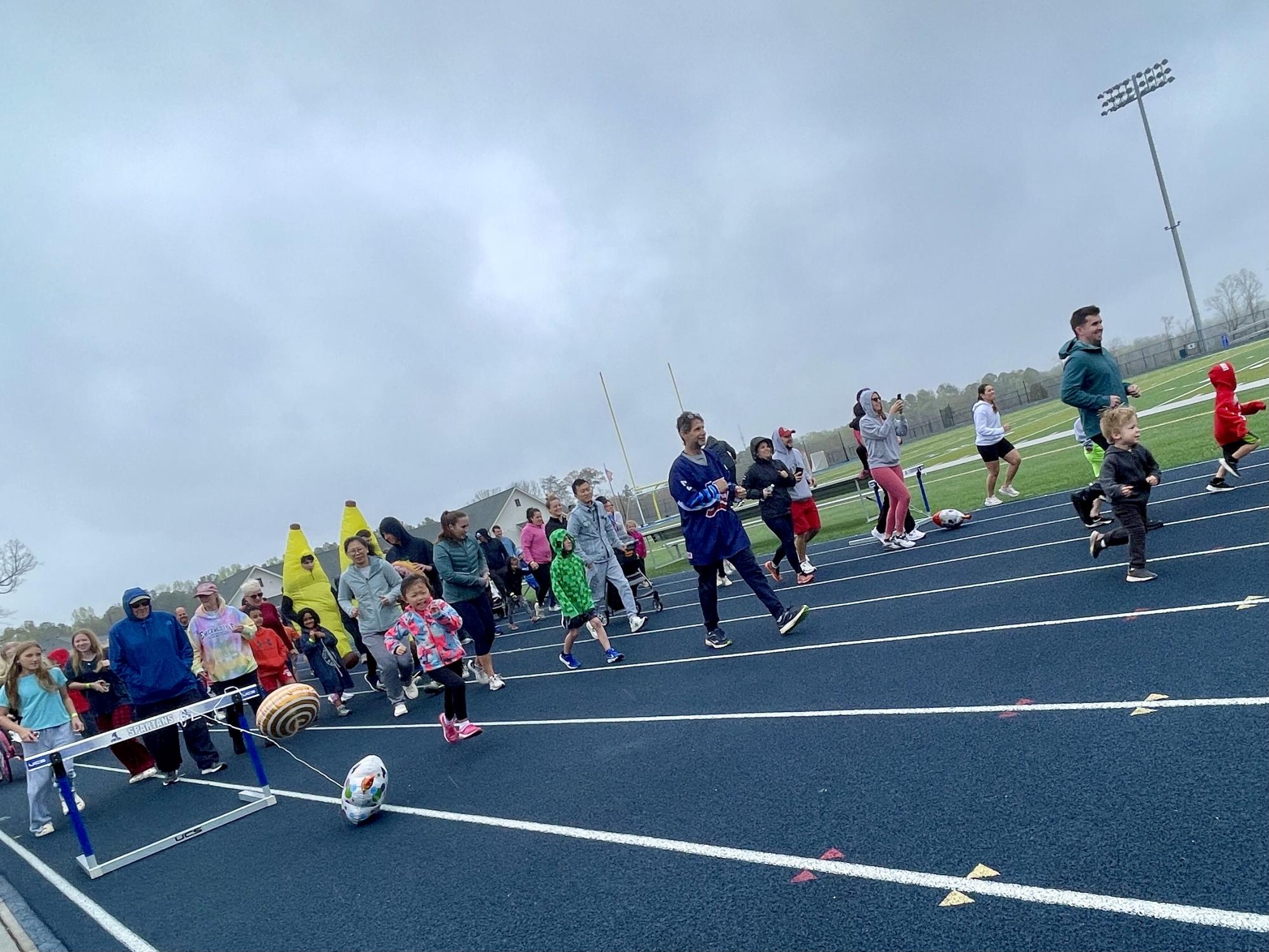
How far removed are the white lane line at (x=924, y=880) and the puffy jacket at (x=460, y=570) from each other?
3783 mm

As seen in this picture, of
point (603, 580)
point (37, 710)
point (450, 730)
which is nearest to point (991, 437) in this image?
point (603, 580)

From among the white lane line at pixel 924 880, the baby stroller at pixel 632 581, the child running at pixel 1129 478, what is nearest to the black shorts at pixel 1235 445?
the child running at pixel 1129 478

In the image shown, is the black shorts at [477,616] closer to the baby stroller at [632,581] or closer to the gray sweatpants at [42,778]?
the baby stroller at [632,581]

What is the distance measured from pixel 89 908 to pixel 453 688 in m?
2.91

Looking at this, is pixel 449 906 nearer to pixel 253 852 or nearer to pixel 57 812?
pixel 253 852

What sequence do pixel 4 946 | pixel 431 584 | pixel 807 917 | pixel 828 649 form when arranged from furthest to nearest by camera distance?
pixel 431 584 < pixel 828 649 < pixel 4 946 < pixel 807 917

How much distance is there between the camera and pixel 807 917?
10.2 ft

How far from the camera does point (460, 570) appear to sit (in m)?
8.67

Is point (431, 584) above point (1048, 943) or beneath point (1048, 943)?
above

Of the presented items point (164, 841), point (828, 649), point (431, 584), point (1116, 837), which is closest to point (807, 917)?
point (1116, 837)

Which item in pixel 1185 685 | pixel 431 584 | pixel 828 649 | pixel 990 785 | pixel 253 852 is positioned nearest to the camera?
pixel 990 785

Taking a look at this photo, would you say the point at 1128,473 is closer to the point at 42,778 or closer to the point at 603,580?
the point at 603,580

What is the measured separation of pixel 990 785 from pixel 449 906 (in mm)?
2733

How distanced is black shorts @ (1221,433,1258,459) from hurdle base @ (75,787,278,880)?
10.4 m
